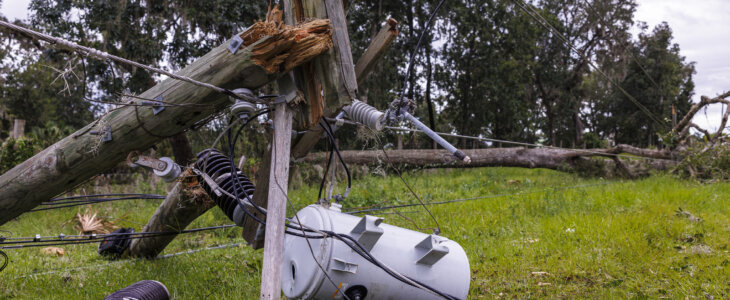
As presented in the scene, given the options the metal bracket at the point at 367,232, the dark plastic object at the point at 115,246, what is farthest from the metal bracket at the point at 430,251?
the dark plastic object at the point at 115,246

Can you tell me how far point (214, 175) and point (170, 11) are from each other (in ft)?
32.8

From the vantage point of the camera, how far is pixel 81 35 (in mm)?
11789

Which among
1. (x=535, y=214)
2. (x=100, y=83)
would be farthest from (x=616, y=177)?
(x=100, y=83)

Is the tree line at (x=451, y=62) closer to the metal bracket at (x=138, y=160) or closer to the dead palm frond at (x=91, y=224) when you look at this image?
the dead palm frond at (x=91, y=224)

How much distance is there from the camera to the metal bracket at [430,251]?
10.4 ft

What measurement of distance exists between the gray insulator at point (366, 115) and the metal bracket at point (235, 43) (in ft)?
2.86

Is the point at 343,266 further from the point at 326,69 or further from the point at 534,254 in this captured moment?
the point at 534,254

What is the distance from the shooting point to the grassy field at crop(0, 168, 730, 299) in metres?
4.38

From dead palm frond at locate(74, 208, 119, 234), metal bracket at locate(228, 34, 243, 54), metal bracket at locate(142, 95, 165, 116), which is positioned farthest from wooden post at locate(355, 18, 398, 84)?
dead palm frond at locate(74, 208, 119, 234)

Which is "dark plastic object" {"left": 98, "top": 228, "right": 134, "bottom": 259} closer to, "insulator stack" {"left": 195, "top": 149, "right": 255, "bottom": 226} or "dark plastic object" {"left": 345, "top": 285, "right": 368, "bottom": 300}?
"insulator stack" {"left": 195, "top": 149, "right": 255, "bottom": 226}

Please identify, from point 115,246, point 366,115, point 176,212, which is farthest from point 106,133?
point 115,246

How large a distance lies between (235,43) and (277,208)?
40.4 inches

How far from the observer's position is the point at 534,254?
205 inches

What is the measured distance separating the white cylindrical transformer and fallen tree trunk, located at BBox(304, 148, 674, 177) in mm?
8378
